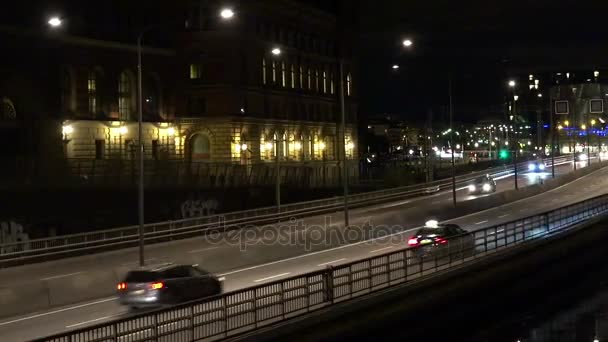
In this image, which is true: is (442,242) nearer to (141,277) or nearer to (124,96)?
(141,277)

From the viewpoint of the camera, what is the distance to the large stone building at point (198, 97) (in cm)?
6600

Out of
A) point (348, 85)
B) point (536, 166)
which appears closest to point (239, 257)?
point (348, 85)

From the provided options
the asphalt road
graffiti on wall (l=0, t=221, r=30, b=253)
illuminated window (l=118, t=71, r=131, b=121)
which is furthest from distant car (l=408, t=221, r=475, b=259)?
illuminated window (l=118, t=71, r=131, b=121)

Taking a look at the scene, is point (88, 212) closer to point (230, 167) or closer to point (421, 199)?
point (230, 167)

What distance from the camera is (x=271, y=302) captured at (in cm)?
2073

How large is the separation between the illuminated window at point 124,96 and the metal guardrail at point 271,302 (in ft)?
Result: 161

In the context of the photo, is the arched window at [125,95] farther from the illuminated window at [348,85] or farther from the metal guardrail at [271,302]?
the metal guardrail at [271,302]

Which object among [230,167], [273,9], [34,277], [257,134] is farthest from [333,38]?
[34,277]

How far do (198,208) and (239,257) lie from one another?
20.8 metres

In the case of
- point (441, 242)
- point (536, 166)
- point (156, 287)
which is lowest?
point (156, 287)

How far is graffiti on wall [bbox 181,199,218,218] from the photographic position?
56031 mm

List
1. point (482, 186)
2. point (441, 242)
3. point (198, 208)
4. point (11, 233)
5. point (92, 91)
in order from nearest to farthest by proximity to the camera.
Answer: point (441, 242)
point (11, 233)
point (198, 208)
point (92, 91)
point (482, 186)

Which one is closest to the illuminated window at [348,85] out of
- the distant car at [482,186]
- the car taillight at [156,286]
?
the distant car at [482,186]

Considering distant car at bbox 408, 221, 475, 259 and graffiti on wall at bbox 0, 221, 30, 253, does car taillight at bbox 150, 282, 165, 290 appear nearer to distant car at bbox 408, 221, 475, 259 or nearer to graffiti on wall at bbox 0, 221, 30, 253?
distant car at bbox 408, 221, 475, 259
